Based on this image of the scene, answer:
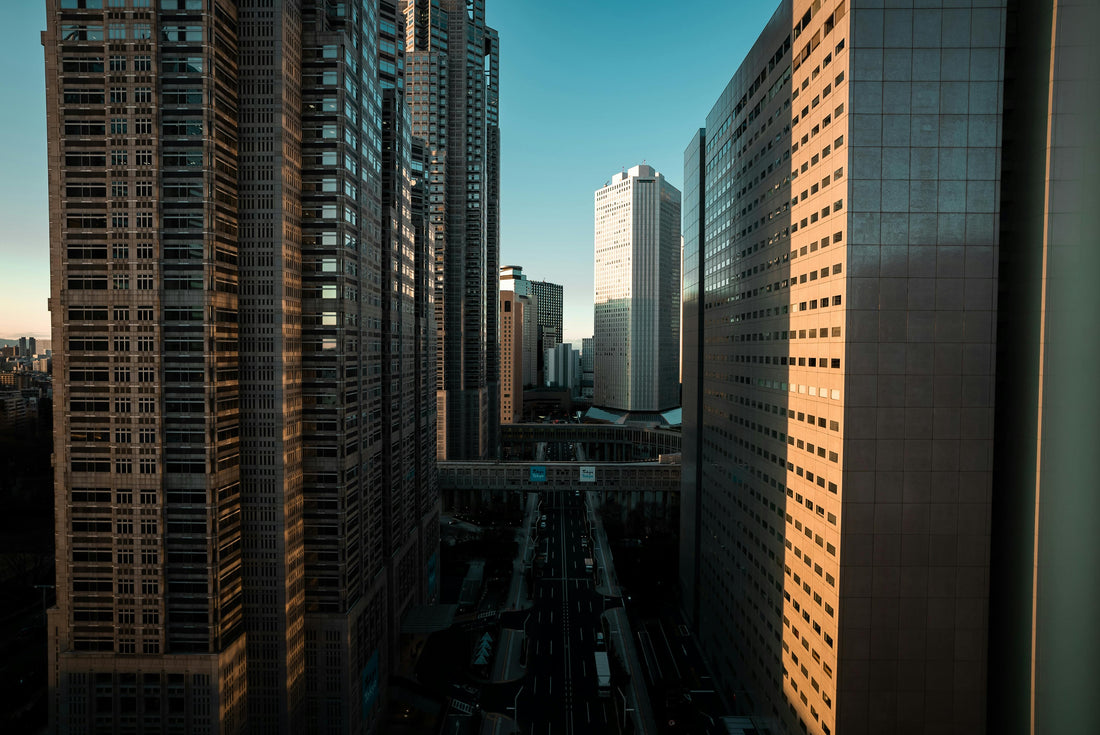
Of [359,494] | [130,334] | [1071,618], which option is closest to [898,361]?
[1071,618]

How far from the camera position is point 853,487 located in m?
41.2

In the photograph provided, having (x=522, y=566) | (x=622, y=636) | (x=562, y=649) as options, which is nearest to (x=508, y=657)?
(x=562, y=649)

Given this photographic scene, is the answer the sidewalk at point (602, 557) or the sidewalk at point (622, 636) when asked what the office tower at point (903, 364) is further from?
the sidewalk at point (602, 557)

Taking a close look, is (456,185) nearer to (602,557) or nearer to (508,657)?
(602,557)

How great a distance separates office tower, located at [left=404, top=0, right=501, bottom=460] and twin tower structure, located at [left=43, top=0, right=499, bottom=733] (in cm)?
8521

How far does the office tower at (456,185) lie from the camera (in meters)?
144

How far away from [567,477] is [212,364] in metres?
86.2

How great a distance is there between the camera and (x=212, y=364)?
47875mm

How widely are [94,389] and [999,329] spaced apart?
6898 centimetres

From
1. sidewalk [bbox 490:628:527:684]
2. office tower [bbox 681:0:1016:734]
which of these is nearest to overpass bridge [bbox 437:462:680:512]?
sidewalk [bbox 490:628:527:684]

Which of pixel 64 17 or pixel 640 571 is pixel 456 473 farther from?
pixel 64 17

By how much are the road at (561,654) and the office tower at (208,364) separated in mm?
18741

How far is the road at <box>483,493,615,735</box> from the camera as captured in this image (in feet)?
210

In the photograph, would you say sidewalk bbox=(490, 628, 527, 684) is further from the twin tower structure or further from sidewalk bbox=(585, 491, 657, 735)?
the twin tower structure
